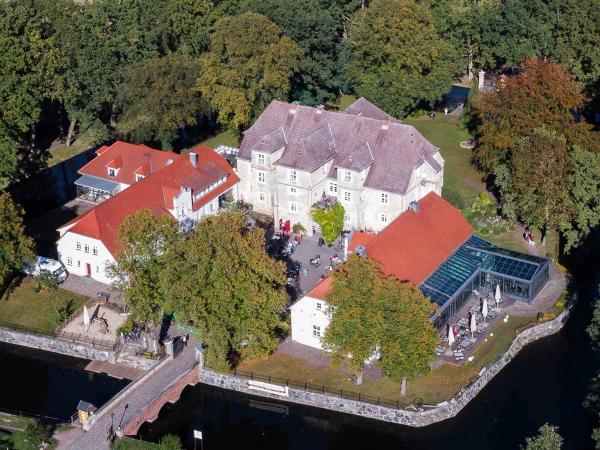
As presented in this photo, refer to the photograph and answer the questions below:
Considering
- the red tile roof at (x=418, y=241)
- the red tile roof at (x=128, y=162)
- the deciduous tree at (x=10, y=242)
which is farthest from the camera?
the red tile roof at (x=128, y=162)

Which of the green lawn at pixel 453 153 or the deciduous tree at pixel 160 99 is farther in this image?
the deciduous tree at pixel 160 99

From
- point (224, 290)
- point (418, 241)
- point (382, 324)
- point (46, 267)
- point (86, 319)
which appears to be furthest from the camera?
point (46, 267)

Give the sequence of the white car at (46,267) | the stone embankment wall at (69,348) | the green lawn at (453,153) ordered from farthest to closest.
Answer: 1. the green lawn at (453,153)
2. the white car at (46,267)
3. the stone embankment wall at (69,348)

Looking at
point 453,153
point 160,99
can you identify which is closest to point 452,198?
point 453,153

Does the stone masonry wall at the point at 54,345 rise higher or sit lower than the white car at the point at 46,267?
lower

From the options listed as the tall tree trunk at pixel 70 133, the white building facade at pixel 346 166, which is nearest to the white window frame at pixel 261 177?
the white building facade at pixel 346 166

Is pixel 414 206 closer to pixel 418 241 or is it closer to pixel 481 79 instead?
pixel 418 241

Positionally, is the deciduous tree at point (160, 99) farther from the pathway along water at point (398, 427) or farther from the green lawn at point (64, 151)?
the pathway along water at point (398, 427)
